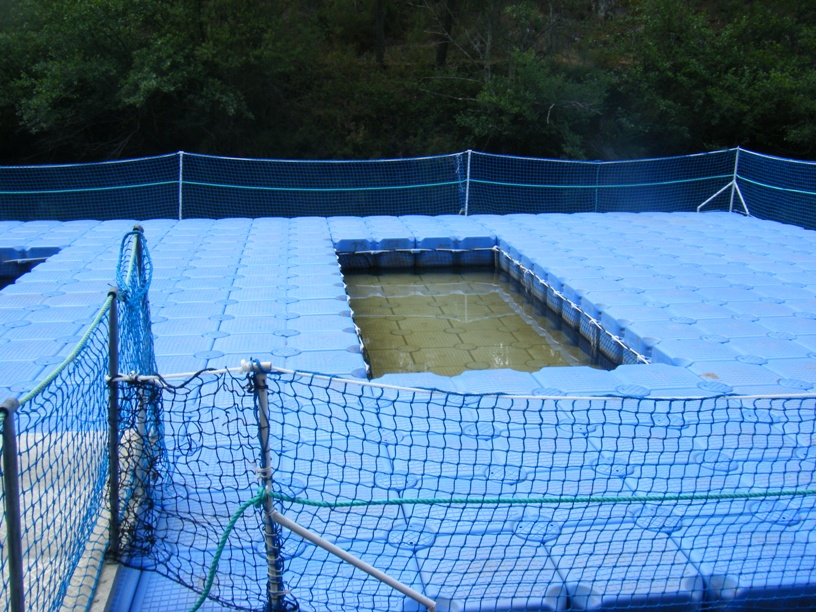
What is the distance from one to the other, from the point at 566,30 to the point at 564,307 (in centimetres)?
944

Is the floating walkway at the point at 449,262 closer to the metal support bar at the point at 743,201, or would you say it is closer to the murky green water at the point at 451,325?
the metal support bar at the point at 743,201

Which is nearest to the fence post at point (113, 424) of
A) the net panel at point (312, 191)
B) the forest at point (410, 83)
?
the net panel at point (312, 191)

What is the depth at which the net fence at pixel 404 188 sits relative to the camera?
31.6ft

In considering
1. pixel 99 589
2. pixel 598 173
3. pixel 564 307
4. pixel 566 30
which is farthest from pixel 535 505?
pixel 566 30

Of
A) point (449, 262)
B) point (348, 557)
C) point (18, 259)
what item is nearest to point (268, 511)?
point (348, 557)

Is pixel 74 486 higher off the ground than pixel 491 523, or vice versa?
pixel 74 486

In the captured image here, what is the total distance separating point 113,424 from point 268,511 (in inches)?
28.5

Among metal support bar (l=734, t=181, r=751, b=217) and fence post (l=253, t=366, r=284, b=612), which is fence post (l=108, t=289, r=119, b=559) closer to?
fence post (l=253, t=366, r=284, b=612)

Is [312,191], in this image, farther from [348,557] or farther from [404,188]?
[348,557]

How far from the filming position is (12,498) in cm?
183

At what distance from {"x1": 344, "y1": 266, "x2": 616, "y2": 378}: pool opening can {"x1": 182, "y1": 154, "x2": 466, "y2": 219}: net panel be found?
7.56ft

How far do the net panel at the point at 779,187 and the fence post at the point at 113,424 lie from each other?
8.69 metres

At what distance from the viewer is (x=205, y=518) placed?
2922 mm

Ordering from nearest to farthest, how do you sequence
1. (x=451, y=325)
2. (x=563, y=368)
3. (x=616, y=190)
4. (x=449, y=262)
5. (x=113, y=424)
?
(x=113, y=424) < (x=563, y=368) < (x=451, y=325) < (x=449, y=262) < (x=616, y=190)
